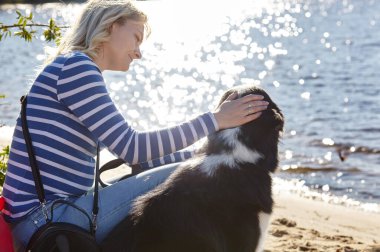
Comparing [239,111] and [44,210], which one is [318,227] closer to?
[239,111]

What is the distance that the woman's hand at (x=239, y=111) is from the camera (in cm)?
333

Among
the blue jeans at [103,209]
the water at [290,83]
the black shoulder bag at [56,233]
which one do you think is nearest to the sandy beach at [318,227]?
the water at [290,83]

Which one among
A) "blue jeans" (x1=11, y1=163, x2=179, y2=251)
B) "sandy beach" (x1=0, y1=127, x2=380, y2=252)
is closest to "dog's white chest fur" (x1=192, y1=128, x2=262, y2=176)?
"blue jeans" (x1=11, y1=163, x2=179, y2=251)

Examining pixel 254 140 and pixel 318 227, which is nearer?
pixel 254 140

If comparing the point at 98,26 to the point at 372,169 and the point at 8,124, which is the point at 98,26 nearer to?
the point at 372,169

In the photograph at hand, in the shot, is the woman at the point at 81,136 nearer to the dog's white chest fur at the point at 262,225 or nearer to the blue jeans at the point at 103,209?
the blue jeans at the point at 103,209

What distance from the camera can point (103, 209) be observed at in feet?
10.8

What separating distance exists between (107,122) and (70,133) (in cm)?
22

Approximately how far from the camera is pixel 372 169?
10242 mm

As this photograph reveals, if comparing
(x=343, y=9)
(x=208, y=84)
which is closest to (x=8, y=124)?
(x=208, y=84)

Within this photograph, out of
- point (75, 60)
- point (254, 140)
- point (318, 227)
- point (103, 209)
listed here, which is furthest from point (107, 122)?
point (318, 227)

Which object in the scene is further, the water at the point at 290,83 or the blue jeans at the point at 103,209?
the water at the point at 290,83

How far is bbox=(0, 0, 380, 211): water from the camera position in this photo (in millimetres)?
10414

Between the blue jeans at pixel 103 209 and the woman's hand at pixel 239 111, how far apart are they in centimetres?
41
